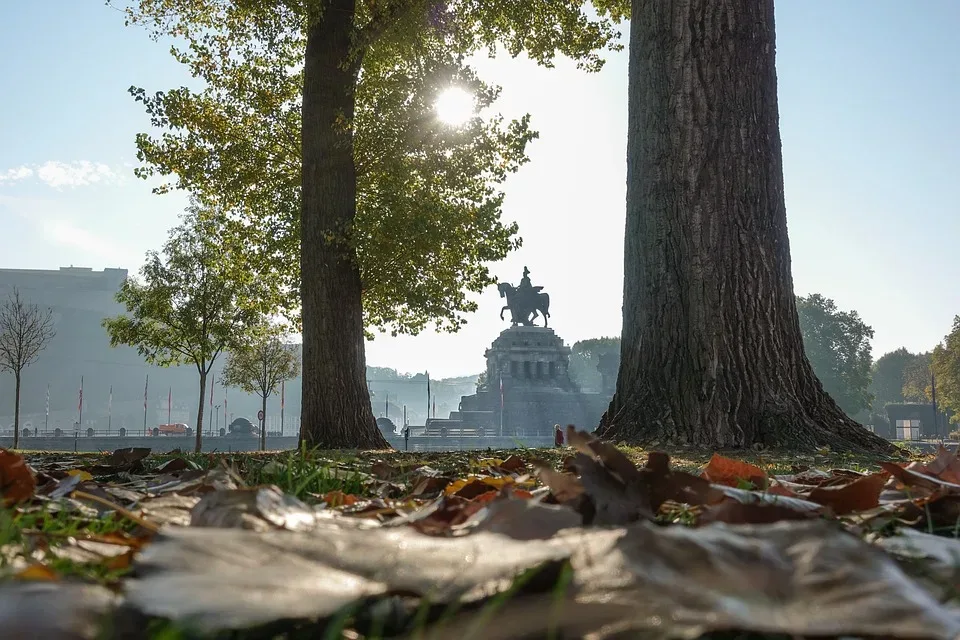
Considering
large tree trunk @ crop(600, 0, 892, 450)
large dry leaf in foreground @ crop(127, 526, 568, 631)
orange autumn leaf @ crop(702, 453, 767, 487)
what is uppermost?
large tree trunk @ crop(600, 0, 892, 450)

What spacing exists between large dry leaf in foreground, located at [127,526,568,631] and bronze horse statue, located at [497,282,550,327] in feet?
210

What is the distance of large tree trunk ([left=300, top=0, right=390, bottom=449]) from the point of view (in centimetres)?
1175

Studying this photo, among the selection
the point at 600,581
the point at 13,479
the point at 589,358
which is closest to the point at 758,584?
the point at 600,581

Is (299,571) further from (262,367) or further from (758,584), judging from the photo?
(262,367)

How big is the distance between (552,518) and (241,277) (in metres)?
17.6

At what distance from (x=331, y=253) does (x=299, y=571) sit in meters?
11.7

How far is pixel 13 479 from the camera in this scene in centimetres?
185

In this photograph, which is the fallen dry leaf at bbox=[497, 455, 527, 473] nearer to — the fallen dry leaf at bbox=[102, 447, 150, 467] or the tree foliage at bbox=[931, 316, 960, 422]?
the fallen dry leaf at bbox=[102, 447, 150, 467]

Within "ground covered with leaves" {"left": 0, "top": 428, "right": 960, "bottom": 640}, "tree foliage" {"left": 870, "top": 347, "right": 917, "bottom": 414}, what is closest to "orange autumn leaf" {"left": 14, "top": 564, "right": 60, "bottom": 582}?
"ground covered with leaves" {"left": 0, "top": 428, "right": 960, "bottom": 640}

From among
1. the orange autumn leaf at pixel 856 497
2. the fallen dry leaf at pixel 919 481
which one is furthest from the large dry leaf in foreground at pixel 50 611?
the fallen dry leaf at pixel 919 481

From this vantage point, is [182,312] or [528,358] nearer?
[182,312]

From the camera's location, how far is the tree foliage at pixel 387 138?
1353cm

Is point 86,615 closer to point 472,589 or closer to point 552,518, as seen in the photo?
point 472,589

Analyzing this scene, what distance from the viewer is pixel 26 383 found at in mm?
161875
